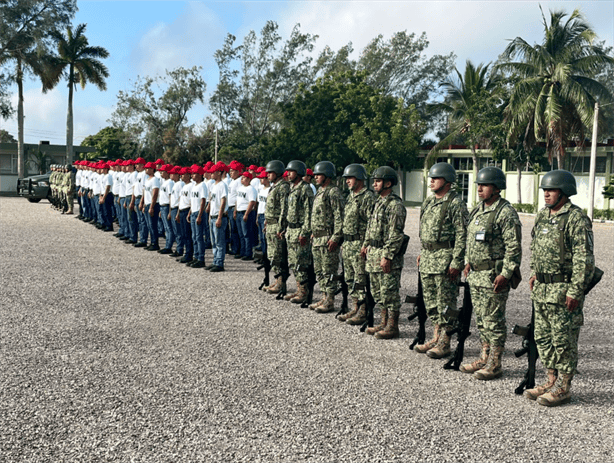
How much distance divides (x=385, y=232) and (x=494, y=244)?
160 cm

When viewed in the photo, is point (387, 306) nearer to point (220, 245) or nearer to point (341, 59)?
point (220, 245)

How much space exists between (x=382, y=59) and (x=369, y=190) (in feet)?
173

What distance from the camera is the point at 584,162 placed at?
36.4 meters

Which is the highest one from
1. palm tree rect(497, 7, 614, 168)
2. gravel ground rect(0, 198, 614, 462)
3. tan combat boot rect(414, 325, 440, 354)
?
palm tree rect(497, 7, 614, 168)

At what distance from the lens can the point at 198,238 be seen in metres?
12.0

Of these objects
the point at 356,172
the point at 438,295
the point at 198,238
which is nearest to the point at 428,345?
the point at 438,295

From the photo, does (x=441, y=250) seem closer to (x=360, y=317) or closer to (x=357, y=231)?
(x=357, y=231)

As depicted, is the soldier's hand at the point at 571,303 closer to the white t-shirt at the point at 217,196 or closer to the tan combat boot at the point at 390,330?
the tan combat boot at the point at 390,330

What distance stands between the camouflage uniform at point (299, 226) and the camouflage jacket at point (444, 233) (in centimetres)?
260

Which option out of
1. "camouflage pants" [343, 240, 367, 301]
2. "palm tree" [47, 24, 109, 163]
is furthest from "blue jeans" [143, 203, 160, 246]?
"palm tree" [47, 24, 109, 163]

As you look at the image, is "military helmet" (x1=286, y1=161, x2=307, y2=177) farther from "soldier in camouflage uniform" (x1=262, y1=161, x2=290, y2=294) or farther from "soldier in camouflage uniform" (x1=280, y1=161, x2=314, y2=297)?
"soldier in camouflage uniform" (x1=262, y1=161, x2=290, y2=294)

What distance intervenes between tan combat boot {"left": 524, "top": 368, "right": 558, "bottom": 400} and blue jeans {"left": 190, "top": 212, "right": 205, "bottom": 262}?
25.8ft

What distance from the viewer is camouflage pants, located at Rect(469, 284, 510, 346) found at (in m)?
5.41

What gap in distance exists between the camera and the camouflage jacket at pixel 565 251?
4719 mm
